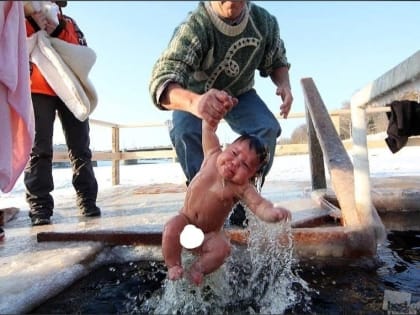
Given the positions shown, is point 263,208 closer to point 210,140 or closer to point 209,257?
point 209,257

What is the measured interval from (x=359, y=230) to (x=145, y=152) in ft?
17.4

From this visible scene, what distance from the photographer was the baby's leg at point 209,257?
135cm

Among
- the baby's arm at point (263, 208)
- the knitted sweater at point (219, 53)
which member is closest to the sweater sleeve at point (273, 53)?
the knitted sweater at point (219, 53)

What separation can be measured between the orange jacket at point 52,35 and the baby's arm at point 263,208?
62.6 inches

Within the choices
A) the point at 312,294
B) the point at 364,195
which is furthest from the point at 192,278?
the point at 364,195

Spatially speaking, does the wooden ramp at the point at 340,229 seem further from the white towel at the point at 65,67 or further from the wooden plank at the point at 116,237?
the white towel at the point at 65,67

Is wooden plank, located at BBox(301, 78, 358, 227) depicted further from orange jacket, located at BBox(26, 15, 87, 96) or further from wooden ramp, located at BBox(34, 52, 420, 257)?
orange jacket, located at BBox(26, 15, 87, 96)

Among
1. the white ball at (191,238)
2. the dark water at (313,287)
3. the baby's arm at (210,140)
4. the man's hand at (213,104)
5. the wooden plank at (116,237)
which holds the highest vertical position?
the man's hand at (213,104)

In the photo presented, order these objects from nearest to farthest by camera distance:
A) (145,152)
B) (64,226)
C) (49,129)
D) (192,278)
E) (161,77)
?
(192,278), (161,77), (64,226), (49,129), (145,152)

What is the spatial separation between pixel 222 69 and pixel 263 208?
3.03ft

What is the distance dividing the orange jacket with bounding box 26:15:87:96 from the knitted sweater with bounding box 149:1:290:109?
955mm

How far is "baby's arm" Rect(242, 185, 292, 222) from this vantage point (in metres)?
1.28

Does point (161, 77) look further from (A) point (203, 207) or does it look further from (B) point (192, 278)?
(B) point (192, 278)

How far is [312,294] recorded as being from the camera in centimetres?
137
